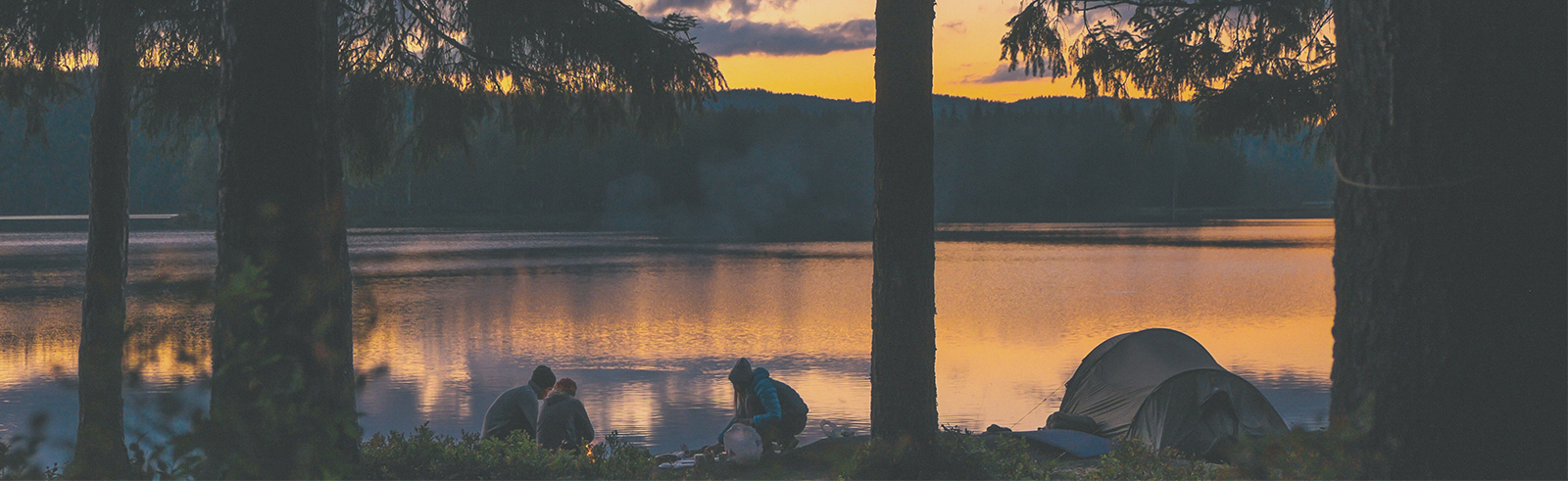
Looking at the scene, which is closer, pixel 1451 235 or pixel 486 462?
pixel 1451 235

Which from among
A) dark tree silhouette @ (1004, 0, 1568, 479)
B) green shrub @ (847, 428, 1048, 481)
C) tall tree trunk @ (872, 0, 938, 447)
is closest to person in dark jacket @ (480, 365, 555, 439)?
green shrub @ (847, 428, 1048, 481)

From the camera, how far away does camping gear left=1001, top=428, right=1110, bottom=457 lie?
385 inches

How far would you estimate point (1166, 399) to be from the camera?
1097cm

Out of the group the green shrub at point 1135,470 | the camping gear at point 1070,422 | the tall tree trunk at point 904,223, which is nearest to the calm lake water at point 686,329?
the camping gear at point 1070,422

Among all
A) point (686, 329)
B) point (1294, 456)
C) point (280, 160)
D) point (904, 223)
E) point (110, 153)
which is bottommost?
point (686, 329)

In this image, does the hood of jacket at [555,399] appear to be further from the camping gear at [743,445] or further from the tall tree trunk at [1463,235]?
the tall tree trunk at [1463,235]

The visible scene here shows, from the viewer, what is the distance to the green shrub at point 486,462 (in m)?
6.81

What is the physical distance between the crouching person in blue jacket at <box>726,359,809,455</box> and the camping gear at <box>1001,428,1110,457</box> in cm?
188

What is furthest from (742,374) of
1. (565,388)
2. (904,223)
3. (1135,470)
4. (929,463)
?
(1135,470)

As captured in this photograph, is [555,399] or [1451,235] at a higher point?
[1451,235]

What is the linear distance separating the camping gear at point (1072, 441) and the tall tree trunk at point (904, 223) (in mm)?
2840

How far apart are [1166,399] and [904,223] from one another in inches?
205

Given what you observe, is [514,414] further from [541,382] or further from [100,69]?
[100,69]

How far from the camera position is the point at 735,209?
101 metres
